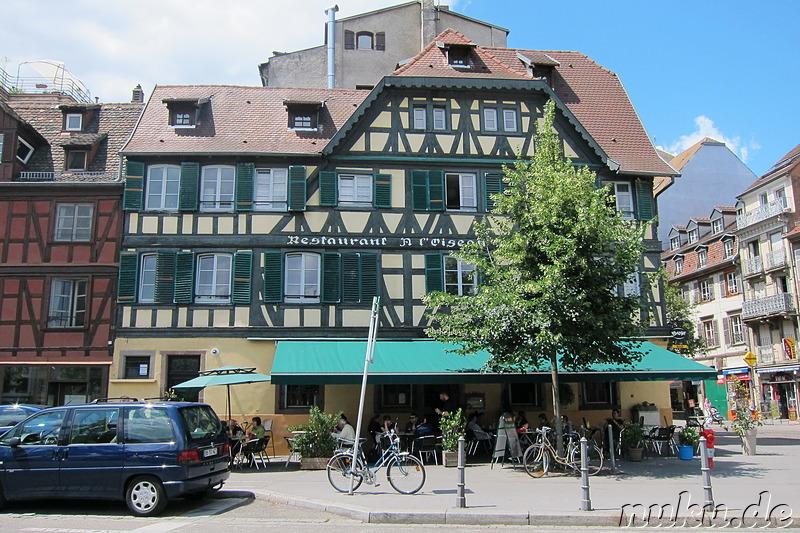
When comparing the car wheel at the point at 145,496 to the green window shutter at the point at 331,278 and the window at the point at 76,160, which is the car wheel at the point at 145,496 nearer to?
the green window shutter at the point at 331,278

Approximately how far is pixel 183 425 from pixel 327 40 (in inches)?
1028

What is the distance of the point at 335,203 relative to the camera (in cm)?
2142

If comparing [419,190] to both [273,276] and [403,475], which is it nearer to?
[273,276]

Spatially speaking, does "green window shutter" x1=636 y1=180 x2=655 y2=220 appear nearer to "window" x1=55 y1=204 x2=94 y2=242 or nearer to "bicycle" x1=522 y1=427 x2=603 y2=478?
"bicycle" x1=522 y1=427 x2=603 y2=478

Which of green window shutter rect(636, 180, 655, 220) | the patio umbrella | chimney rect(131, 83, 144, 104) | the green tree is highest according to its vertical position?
chimney rect(131, 83, 144, 104)

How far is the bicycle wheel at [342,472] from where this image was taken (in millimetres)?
12297

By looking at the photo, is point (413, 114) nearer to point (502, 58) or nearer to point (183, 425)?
point (502, 58)

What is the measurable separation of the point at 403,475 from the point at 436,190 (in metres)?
11.4

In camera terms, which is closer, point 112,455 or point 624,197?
point 112,455

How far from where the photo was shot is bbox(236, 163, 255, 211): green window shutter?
69.8ft

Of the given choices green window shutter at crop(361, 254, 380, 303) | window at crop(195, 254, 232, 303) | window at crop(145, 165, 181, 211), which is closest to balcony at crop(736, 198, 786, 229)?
green window shutter at crop(361, 254, 380, 303)

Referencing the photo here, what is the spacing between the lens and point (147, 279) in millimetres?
21000

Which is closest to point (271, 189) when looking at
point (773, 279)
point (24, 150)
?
point (24, 150)

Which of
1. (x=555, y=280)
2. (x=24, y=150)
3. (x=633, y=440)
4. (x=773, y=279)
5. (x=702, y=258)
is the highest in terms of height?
(x=702, y=258)
